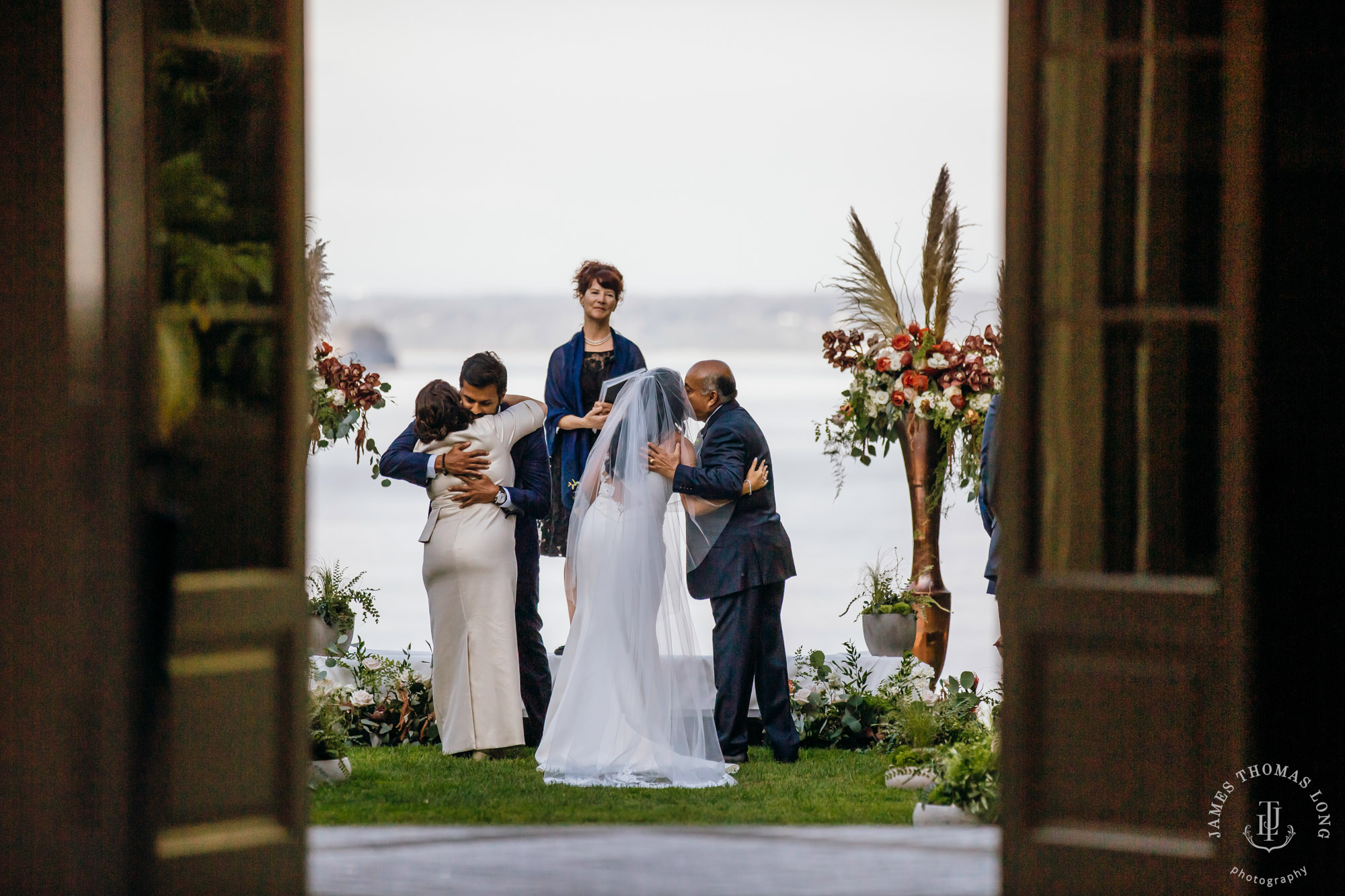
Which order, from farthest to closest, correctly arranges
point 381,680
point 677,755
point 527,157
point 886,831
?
point 527,157 → point 381,680 → point 677,755 → point 886,831

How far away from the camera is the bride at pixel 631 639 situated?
548 cm

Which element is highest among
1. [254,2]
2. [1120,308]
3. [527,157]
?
[527,157]

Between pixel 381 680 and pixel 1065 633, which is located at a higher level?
pixel 1065 633

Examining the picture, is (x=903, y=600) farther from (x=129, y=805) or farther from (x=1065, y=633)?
(x=129, y=805)

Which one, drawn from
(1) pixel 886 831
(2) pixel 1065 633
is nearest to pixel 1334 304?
(2) pixel 1065 633

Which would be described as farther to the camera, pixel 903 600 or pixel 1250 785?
pixel 903 600

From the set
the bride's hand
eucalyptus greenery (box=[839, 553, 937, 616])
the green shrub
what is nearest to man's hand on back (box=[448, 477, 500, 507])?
the bride's hand

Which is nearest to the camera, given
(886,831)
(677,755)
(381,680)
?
(886,831)

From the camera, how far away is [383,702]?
20.9 feet

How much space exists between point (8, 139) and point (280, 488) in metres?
1.03

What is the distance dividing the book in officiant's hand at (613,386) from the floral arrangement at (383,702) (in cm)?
150

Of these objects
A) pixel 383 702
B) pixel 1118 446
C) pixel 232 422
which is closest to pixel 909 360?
pixel 383 702

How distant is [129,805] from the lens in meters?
3.29

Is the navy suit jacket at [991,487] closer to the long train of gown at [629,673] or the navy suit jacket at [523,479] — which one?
the long train of gown at [629,673]
